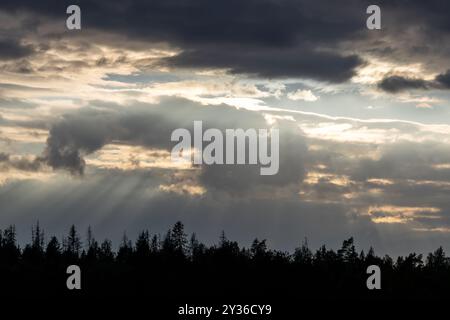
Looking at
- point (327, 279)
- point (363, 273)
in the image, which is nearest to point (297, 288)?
point (327, 279)

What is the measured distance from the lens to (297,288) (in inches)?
7200

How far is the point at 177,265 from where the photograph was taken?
19188 centimetres
